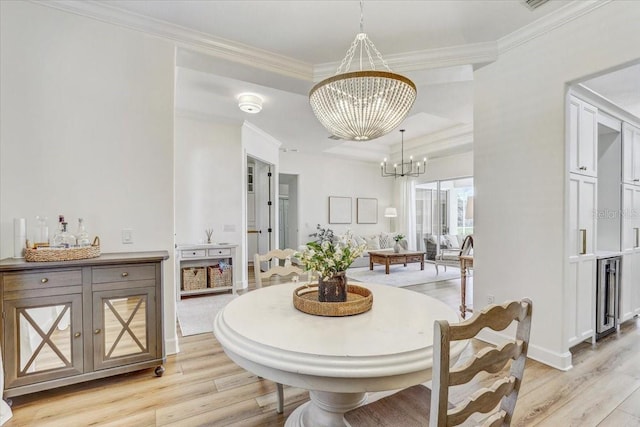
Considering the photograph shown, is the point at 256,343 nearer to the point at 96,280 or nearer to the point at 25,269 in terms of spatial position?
the point at 96,280

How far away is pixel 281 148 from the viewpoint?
715cm

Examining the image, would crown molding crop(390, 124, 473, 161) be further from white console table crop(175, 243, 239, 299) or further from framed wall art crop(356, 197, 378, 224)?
white console table crop(175, 243, 239, 299)

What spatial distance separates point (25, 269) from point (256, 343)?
5.87ft

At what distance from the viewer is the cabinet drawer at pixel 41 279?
1889mm

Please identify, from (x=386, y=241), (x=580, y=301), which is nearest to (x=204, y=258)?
(x=580, y=301)

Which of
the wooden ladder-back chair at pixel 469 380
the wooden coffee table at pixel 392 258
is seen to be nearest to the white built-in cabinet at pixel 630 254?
the wooden ladder-back chair at pixel 469 380

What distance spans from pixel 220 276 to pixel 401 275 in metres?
3.61

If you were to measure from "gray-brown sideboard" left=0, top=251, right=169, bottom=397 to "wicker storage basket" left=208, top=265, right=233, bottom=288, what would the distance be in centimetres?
245

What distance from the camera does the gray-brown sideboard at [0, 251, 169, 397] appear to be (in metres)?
1.90

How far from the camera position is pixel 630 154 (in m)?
3.55

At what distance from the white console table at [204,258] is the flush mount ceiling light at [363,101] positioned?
3.29m

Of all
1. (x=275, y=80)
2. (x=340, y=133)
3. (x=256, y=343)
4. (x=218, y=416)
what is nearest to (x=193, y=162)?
(x=275, y=80)

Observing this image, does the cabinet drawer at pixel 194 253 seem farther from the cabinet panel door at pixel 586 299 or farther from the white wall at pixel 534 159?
the cabinet panel door at pixel 586 299

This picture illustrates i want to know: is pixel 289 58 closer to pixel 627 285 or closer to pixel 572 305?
pixel 572 305
